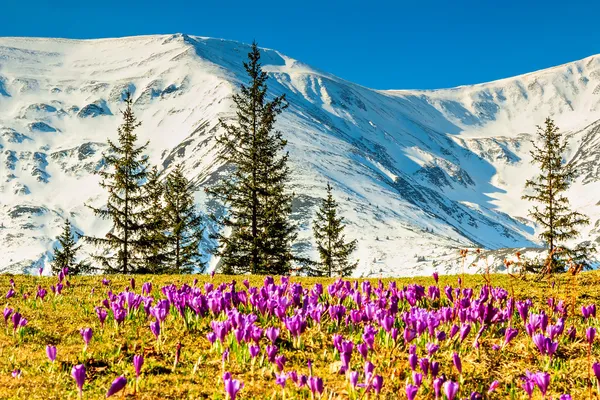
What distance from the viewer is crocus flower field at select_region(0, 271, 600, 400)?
198 inches

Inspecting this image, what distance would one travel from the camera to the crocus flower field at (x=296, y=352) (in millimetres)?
5035

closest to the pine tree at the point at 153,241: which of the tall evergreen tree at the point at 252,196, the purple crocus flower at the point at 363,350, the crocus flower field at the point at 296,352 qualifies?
the tall evergreen tree at the point at 252,196

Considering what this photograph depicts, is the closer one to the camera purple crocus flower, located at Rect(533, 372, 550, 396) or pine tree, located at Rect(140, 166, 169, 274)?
purple crocus flower, located at Rect(533, 372, 550, 396)

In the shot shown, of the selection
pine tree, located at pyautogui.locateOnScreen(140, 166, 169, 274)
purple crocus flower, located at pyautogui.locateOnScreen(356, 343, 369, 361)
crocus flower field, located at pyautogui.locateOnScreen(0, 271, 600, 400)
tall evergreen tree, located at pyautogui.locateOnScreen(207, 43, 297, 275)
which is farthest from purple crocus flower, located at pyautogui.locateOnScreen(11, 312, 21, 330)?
pine tree, located at pyautogui.locateOnScreen(140, 166, 169, 274)

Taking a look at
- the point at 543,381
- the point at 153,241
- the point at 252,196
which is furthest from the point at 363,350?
the point at 153,241

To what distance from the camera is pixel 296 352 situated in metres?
6.55

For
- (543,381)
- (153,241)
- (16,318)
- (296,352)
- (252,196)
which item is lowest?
(296,352)

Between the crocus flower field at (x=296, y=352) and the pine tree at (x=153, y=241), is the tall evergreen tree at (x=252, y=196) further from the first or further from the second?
the crocus flower field at (x=296, y=352)

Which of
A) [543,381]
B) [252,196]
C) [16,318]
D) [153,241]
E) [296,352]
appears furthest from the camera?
[153,241]

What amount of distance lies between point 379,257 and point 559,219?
14948cm

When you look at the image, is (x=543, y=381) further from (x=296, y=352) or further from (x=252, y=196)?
(x=252, y=196)

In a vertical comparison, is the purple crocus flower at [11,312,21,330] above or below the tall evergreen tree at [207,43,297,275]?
below

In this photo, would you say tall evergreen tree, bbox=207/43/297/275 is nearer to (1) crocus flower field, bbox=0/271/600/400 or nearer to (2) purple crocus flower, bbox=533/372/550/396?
(1) crocus flower field, bbox=0/271/600/400

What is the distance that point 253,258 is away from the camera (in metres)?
35.1
